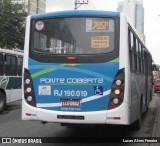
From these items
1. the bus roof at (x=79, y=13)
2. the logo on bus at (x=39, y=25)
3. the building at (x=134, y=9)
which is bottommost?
the logo on bus at (x=39, y=25)

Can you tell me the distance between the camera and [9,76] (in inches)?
625

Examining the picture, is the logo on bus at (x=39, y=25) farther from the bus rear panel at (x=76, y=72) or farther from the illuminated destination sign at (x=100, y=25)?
the illuminated destination sign at (x=100, y=25)

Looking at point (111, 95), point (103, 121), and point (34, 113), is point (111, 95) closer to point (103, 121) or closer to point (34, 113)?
point (103, 121)

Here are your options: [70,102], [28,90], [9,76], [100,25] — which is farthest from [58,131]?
[9,76]

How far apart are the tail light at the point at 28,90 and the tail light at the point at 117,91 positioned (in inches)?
68.8

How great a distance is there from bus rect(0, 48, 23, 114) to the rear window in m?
6.51

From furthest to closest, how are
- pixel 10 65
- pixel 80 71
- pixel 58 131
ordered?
pixel 10 65
pixel 58 131
pixel 80 71

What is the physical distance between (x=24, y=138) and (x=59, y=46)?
2.58 metres

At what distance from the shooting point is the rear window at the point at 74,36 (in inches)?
338

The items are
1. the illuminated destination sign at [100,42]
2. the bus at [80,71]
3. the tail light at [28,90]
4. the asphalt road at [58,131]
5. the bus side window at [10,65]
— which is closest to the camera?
the bus at [80,71]

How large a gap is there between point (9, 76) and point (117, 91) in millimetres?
8375

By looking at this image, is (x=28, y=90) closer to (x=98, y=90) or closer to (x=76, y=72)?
(x=76, y=72)

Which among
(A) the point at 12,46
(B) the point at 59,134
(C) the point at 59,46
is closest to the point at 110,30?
(C) the point at 59,46

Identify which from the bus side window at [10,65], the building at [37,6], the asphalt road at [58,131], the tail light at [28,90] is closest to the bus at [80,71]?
the tail light at [28,90]
